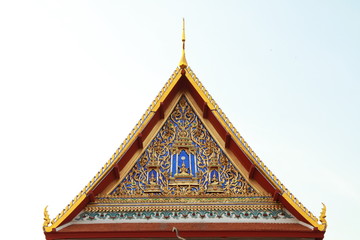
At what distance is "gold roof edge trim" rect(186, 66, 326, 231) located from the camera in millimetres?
8922

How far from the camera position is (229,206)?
9.22 meters

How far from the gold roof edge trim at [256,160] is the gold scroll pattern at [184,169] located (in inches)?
14.8

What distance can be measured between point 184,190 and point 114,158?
1.28 m

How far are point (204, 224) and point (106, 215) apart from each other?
158 centimetres

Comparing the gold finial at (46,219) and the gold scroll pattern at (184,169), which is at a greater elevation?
the gold scroll pattern at (184,169)

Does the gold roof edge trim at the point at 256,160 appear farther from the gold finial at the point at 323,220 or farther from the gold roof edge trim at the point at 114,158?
the gold roof edge trim at the point at 114,158

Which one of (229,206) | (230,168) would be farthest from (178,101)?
(229,206)

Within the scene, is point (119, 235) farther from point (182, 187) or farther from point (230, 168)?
point (230, 168)

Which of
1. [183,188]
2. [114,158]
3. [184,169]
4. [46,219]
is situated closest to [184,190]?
[183,188]

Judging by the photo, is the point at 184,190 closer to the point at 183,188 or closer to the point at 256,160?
the point at 183,188

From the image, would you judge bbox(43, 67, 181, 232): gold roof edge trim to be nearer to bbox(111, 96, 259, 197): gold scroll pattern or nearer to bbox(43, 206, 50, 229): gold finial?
bbox(43, 206, 50, 229): gold finial

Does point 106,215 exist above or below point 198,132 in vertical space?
below

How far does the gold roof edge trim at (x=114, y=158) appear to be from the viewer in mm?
8898

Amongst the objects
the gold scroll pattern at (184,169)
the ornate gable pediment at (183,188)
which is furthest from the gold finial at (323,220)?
the gold scroll pattern at (184,169)
